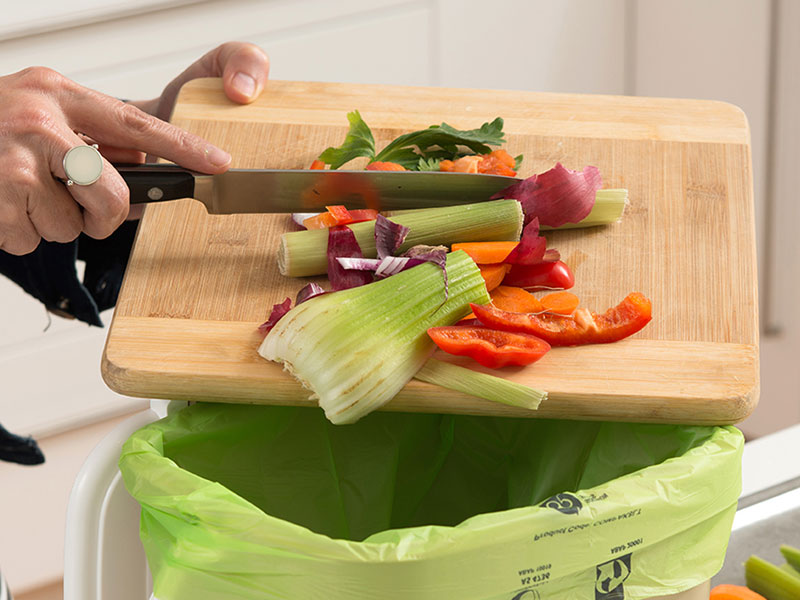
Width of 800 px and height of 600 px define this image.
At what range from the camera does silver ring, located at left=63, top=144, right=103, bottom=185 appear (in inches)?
30.6

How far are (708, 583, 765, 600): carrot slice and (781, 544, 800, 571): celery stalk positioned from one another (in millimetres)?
48

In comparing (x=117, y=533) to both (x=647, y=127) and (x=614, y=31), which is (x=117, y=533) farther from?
(x=614, y=31)

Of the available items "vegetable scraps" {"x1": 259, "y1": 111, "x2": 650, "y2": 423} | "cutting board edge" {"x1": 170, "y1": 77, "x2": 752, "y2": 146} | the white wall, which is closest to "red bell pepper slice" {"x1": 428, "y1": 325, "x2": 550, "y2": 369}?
"vegetable scraps" {"x1": 259, "y1": 111, "x2": 650, "y2": 423}

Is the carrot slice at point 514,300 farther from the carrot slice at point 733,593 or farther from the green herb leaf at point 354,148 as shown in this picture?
the carrot slice at point 733,593

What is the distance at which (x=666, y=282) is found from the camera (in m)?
0.81

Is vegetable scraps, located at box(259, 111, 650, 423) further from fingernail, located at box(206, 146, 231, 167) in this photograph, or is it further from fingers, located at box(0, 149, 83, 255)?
fingers, located at box(0, 149, 83, 255)

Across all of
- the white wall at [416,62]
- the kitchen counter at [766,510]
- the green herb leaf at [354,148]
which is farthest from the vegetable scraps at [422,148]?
the white wall at [416,62]

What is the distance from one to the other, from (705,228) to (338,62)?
134cm

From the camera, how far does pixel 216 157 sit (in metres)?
0.85

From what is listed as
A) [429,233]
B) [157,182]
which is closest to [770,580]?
[429,233]

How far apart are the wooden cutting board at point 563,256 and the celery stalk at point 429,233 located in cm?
2

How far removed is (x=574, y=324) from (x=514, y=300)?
0.06m

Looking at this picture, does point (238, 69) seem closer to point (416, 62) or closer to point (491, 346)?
point (491, 346)

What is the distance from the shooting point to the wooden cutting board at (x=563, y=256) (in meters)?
0.72
